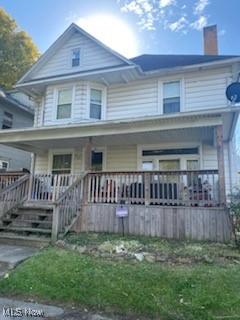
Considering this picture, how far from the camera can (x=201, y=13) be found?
1341 centimetres

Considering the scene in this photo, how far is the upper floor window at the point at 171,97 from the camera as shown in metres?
10.6

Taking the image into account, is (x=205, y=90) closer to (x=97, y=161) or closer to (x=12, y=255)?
(x=97, y=161)

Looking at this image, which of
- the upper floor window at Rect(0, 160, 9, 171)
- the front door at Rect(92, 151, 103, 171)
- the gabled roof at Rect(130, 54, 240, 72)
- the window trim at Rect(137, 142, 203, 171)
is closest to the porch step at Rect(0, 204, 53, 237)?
the front door at Rect(92, 151, 103, 171)

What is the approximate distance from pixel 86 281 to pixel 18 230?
3818 mm

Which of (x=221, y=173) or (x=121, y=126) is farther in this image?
(x=121, y=126)

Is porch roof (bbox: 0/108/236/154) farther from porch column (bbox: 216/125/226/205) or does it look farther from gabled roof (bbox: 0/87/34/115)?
gabled roof (bbox: 0/87/34/115)

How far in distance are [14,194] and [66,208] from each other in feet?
7.72

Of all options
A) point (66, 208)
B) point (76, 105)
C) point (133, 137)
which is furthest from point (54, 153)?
point (66, 208)

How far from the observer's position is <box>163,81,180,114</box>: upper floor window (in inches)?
416

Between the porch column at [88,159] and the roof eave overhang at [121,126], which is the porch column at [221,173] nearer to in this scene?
the roof eave overhang at [121,126]

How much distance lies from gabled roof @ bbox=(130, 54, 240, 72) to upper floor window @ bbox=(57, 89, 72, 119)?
11.4 ft

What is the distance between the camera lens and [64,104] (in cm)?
1139

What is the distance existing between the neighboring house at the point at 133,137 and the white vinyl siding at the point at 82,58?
0.05 m

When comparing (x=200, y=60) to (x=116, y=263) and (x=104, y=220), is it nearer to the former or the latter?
(x=104, y=220)
